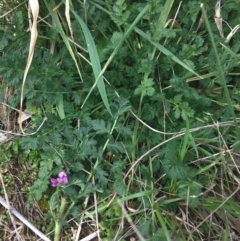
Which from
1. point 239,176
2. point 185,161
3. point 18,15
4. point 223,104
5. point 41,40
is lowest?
point 239,176

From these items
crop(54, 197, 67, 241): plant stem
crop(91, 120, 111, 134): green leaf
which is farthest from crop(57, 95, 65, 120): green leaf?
crop(54, 197, 67, 241): plant stem

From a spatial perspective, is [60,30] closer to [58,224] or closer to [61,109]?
[61,109]

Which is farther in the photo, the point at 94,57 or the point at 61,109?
the point at 61,109

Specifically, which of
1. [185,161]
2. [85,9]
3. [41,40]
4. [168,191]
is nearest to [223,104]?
[185,161]

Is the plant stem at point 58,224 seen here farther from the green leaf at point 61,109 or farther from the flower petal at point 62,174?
the green leaf at point 61,109

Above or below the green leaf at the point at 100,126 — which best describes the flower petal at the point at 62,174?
below

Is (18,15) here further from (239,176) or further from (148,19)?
(239,176)

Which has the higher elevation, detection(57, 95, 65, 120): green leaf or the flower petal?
detection(57, 95, 65, 120): green leaf

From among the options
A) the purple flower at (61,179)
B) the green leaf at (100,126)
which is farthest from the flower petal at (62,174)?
the green leaf at (100,126)

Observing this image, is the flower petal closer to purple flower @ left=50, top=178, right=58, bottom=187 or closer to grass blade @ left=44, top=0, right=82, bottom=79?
purple flower @ left=50, top=178, right=58, bottom=187

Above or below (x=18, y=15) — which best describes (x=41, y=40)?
below

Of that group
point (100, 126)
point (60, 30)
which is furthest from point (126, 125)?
point (60, 30)
